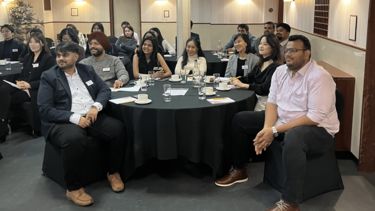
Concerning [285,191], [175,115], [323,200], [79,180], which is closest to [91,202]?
[79,180]

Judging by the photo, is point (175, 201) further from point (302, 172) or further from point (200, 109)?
point (302, 172)

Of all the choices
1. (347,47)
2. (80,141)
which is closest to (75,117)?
(80,141)

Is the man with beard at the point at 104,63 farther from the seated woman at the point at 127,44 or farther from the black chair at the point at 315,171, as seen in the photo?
the seated woman at the point at 127,44

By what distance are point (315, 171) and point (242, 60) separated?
72.2 inches

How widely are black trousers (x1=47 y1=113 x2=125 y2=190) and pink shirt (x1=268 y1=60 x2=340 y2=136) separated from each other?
1.32m

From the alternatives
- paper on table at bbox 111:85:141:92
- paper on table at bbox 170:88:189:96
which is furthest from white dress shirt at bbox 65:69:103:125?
paper on table at bbox 170:88:189:96

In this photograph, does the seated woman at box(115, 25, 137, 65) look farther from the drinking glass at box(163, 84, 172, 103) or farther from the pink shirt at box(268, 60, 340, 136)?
the pink shirt at box(268, 60, 340, 136)

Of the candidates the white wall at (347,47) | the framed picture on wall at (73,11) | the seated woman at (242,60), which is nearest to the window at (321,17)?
the white wall at (347,47)

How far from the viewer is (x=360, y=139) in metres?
4.02

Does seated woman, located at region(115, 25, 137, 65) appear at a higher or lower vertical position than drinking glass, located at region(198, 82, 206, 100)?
higher

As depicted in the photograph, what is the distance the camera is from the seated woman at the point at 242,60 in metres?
4.80

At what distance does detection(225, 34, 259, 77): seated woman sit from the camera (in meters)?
4.80

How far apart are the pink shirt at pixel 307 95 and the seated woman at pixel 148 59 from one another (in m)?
2.17

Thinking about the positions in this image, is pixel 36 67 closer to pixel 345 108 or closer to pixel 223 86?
pixel 223 86
